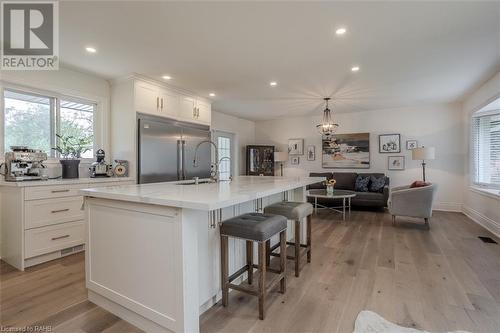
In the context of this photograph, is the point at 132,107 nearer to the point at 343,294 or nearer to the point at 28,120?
the point at 28,120

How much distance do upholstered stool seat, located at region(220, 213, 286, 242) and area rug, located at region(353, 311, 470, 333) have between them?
→ 0.81m

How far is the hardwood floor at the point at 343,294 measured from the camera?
1747 millimetres

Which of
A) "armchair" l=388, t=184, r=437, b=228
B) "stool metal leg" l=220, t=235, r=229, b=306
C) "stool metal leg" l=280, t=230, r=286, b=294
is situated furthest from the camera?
"armchair" l=388, t=184, r=437, b=228

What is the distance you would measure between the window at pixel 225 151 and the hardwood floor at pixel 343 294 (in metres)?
4.05

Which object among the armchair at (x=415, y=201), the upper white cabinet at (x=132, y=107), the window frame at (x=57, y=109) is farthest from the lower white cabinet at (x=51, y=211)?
the armchair at (x=415, y=201)

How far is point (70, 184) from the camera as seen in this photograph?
301cm

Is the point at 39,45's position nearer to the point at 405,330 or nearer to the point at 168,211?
the point at 168,211

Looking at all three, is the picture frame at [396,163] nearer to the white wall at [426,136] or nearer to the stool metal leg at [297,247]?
the white wall at [426,136]

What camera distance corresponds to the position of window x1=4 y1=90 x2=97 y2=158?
3.08 meters

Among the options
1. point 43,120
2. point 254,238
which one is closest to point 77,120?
point 43,120

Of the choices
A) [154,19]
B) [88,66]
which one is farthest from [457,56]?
[88,66]

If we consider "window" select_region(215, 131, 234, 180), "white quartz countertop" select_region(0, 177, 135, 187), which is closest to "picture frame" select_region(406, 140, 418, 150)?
"window" select_region(215, 131, 234, 180)

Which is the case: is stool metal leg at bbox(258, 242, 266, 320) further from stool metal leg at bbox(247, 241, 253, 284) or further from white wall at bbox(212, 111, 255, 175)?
white wall at bbox(212, 111, 255, 175)

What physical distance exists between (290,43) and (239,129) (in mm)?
4557
